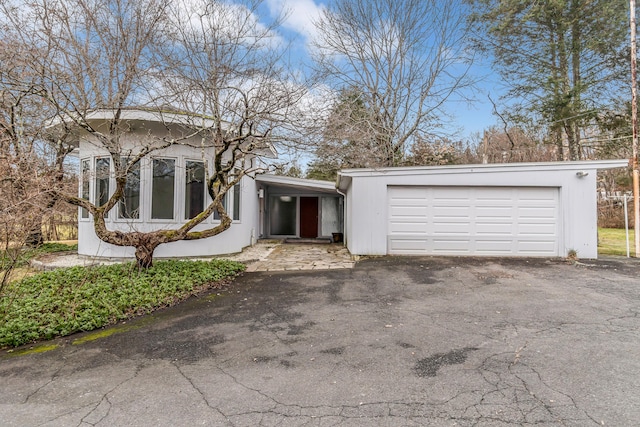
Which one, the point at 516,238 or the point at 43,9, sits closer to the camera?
the point at 43,9

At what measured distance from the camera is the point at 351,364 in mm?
3180

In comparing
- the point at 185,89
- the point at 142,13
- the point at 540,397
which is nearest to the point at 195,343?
the point at 540,397

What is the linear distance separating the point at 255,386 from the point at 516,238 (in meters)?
8.65

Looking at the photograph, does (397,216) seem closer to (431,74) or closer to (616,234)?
(431,74)

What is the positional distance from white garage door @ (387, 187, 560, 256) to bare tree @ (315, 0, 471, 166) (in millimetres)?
5600

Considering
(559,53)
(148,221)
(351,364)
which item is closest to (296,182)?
(148,221)

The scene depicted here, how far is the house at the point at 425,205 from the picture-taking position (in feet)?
28.3

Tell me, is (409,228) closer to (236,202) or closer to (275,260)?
(275,260)

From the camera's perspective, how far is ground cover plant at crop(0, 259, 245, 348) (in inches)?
165

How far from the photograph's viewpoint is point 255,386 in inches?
111

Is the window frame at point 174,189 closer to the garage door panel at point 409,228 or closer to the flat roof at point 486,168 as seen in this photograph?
the flat roof at point 486,168

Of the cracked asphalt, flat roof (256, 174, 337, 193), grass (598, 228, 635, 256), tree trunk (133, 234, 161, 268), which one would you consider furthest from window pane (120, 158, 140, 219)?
grass (598, 228, 635, 256)

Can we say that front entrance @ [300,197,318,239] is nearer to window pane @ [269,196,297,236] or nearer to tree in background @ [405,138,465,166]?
window pane @ [269,196,297,236]

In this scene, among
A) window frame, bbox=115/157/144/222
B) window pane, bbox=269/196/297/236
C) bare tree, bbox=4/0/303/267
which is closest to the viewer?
bare tree, bbox=4/0/303/267
